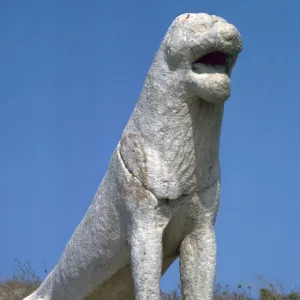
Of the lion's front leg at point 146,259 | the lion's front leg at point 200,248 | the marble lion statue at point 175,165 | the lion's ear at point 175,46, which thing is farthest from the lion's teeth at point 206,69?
the lion's front leg at point 146,259

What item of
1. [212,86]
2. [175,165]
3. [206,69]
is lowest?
[175,165]

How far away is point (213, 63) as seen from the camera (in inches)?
197

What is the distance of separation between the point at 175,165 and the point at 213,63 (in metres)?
0.79

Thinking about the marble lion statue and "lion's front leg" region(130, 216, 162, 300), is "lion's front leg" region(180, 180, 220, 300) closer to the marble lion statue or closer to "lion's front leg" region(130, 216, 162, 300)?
→ the marble lion statue

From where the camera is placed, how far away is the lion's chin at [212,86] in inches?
188

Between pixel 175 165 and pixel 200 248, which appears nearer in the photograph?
pixel 175 165

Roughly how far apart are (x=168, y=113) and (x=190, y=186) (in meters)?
0.57

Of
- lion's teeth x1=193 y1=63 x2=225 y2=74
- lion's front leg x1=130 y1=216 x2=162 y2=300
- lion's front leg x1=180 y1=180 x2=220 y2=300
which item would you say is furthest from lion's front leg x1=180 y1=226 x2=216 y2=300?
lion's teeth x1=193 y1=63 x2=225 y2=74

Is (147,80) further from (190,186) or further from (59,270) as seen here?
(59,270)

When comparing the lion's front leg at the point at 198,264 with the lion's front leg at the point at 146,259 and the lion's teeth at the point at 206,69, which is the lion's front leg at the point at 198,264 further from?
the lion's teeth at the point at 206,69

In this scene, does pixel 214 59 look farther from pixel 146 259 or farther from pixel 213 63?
pixel 146 259

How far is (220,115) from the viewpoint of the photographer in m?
5.15

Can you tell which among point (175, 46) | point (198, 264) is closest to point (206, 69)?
point (175, 46)

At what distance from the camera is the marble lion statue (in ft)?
16.1
